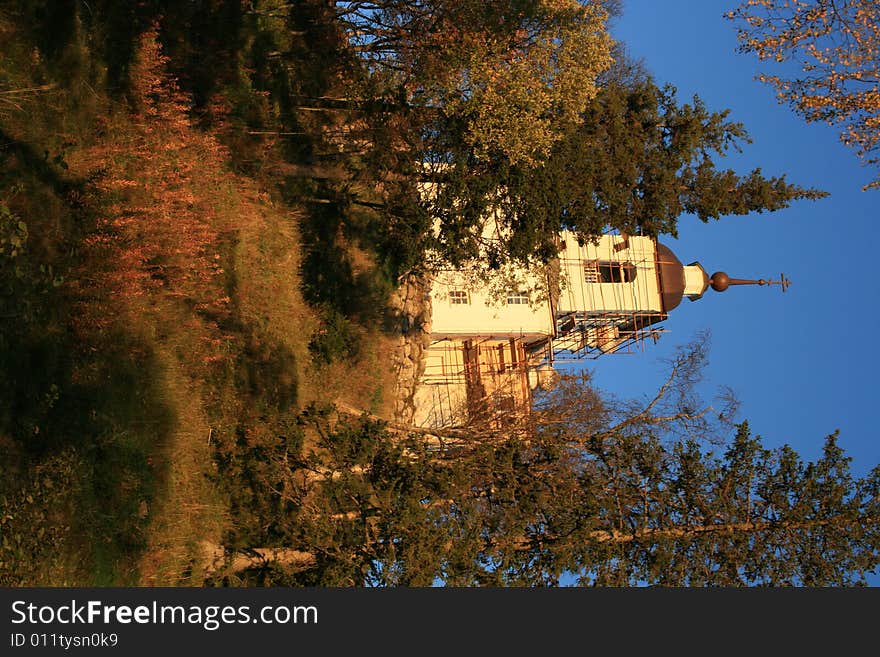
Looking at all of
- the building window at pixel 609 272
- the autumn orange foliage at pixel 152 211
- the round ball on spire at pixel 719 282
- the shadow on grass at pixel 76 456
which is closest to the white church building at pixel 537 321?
the building window at pixel 609 272

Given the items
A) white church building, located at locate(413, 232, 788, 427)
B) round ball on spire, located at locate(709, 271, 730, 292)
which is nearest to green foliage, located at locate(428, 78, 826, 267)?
white church building, located at locate(413, 232, 788, 427)

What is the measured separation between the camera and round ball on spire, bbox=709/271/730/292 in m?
35.1

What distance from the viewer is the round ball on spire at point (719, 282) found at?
3512 cm

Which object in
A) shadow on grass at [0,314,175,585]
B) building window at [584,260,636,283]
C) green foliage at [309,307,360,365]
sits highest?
building window at [584,260,636,283]

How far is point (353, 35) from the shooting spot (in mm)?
24000

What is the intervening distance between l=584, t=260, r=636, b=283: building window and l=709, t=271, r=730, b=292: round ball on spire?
5327mm

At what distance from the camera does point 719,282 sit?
115ft

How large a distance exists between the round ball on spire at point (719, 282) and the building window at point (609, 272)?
210 inches

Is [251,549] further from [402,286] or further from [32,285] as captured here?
[402,286]

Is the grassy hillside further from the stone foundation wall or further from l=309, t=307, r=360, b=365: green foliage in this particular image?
the stone foundation wall

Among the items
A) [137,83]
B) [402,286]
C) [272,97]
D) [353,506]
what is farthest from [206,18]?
[353,506]

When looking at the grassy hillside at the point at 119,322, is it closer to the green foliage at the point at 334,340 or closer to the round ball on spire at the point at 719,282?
the green foliage at the point at 334,340

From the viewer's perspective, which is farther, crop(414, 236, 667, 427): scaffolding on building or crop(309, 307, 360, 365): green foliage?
crop(414, 236, 667, 427): scaffolding on building

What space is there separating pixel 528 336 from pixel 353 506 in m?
14.6
